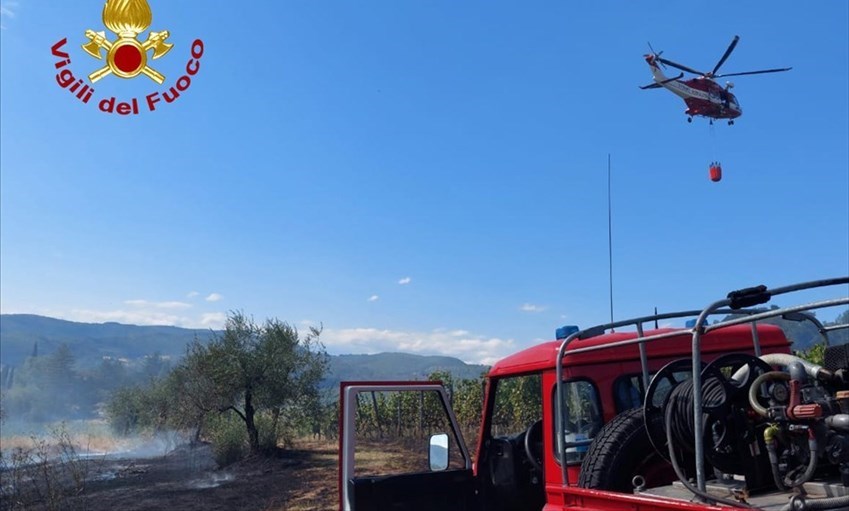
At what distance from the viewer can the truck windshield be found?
4395mm

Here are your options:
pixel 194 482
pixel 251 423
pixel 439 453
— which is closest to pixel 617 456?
pixel 439 453

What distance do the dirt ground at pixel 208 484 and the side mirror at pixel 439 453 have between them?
8.92 metres

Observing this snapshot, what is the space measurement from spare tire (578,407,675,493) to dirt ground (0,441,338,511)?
34.4 ft

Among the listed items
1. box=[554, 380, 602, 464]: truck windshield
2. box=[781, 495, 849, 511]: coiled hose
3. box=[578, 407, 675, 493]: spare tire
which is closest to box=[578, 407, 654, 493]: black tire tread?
box=[578, 407, 675, 493]: spare tire

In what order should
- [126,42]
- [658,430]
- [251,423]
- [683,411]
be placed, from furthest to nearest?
[251,423], [126,42], [658,430], [683,411]

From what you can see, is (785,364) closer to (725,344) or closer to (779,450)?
(779,450)

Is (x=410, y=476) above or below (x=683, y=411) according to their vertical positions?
below


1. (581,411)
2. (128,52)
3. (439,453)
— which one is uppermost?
(128,52)

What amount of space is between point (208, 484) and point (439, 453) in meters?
14.0

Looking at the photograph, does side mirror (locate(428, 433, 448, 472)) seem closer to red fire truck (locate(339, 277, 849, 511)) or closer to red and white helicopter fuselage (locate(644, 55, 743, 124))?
red fire truck (locate(339, 277, 849, 511))

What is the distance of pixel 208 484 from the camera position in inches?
675

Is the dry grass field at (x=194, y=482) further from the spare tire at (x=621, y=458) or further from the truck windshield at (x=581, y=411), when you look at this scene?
the spare tire at (x=621, y=458)

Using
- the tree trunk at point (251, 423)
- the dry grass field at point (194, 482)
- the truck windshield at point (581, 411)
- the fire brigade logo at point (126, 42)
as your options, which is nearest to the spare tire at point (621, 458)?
the truck windshield at point (581, 411)

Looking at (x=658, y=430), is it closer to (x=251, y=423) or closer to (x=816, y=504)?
(x=816, y=504)
